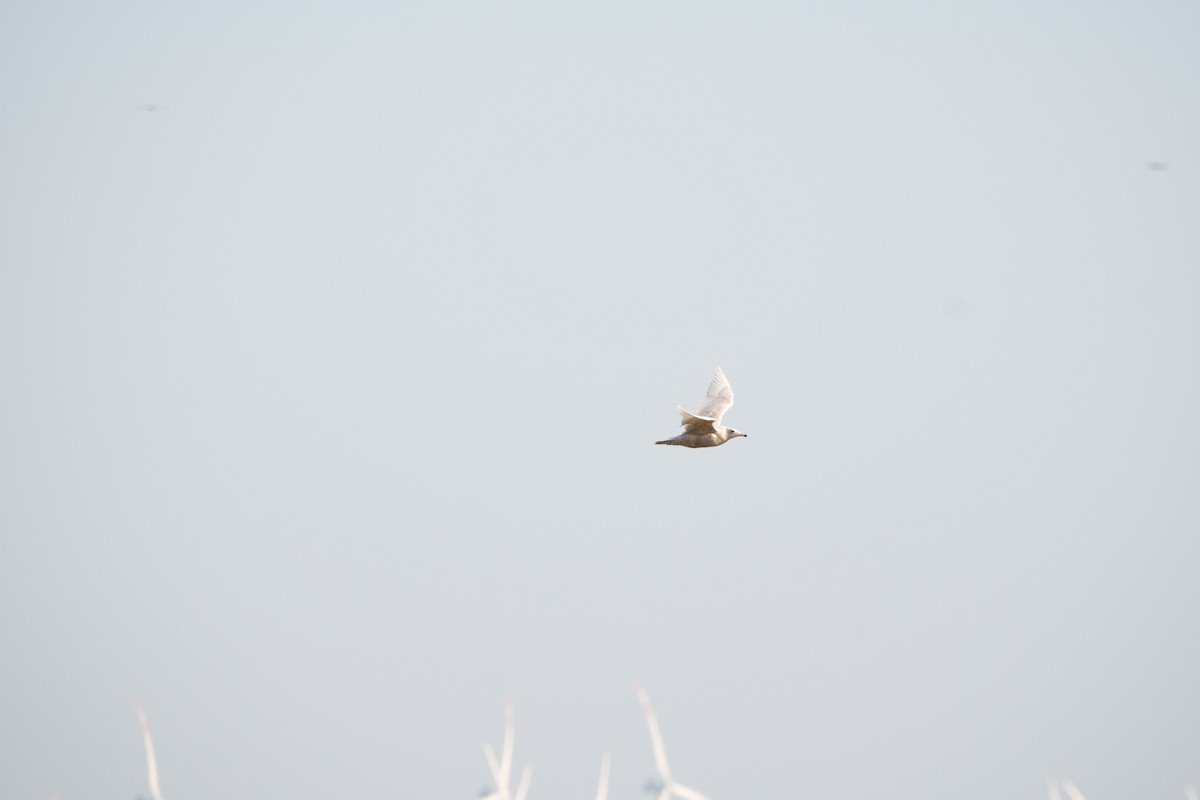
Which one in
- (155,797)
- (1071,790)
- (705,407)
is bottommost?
(155,797)

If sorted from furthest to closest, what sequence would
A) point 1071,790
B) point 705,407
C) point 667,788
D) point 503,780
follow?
point 705,407, point 503,780, point 667,788, point 1071,790

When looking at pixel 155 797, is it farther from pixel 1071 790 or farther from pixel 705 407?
pixel 1071 790

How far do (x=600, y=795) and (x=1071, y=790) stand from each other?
14.2m

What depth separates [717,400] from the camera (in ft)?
197

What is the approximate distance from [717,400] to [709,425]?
356cm

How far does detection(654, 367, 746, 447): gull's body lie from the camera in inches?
2212

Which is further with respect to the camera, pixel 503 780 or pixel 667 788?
pixel 503 780

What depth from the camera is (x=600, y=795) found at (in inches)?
1977

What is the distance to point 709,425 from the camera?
185ft

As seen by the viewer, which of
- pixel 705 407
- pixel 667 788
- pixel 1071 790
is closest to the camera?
pixel 1071 790

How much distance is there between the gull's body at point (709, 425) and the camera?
5619 centimetres

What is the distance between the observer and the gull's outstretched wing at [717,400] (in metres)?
58.4

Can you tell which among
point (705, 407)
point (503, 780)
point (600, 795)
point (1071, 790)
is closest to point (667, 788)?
point (600, 795)

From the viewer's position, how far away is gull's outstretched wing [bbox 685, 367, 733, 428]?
58.4 metres
